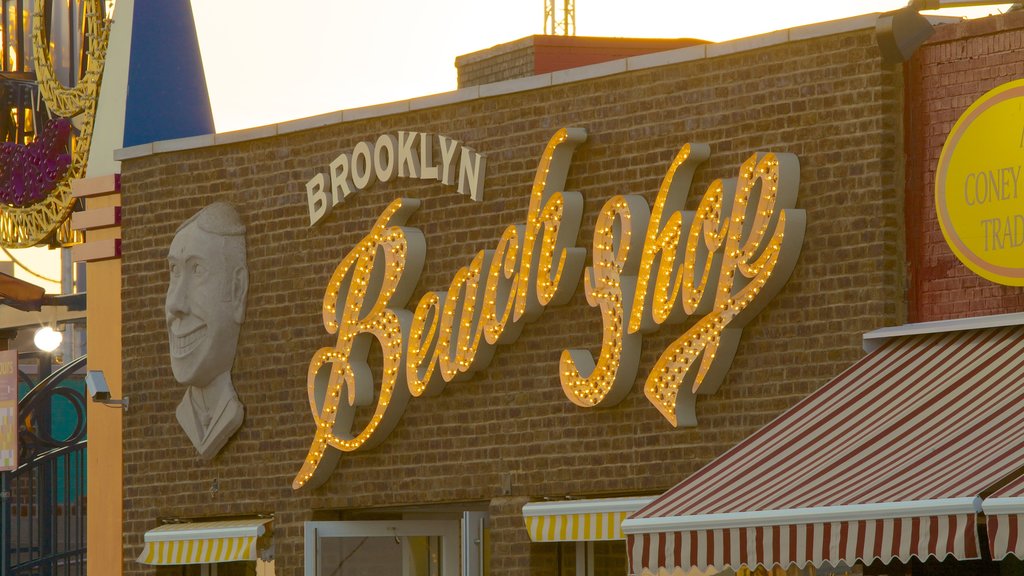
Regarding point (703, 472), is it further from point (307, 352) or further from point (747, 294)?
point (307, 352)

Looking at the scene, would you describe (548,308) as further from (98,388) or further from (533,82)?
(98,388)

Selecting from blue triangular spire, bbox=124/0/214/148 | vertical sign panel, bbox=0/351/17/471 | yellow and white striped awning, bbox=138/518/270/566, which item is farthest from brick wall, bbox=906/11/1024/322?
vertical sign panel, bbox=0/351/17/471

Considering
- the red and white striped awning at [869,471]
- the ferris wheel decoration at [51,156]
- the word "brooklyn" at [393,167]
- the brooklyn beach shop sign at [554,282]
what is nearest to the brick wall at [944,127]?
the red and white striped awning at [869,471]

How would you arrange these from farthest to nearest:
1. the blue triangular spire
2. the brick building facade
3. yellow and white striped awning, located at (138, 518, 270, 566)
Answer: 1. the blue triangular spire
2. yellow and white striped awning, located at (138, 518, 270, 566)
3. the brick building facade

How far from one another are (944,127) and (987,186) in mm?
619

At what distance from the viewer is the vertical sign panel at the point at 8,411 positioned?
25.3 meters

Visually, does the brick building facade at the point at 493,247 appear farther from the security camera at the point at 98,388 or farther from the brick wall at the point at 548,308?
the security camera at the point at 98,388

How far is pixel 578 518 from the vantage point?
1698 cm

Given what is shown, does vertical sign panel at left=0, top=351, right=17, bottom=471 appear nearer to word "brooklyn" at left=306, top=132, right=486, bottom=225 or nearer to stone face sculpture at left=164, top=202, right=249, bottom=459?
stone face sculpture at left=164, top=202, right=249, bottom=459

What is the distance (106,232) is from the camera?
2128cm

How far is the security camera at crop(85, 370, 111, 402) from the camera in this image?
66.2 ft

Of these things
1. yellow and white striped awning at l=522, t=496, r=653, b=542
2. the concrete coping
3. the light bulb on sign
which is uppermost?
the concrete coping

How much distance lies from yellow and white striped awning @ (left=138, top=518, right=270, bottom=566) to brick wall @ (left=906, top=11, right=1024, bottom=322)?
680cm

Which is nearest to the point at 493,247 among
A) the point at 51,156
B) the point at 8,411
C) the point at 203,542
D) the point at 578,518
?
the point at 578,518
